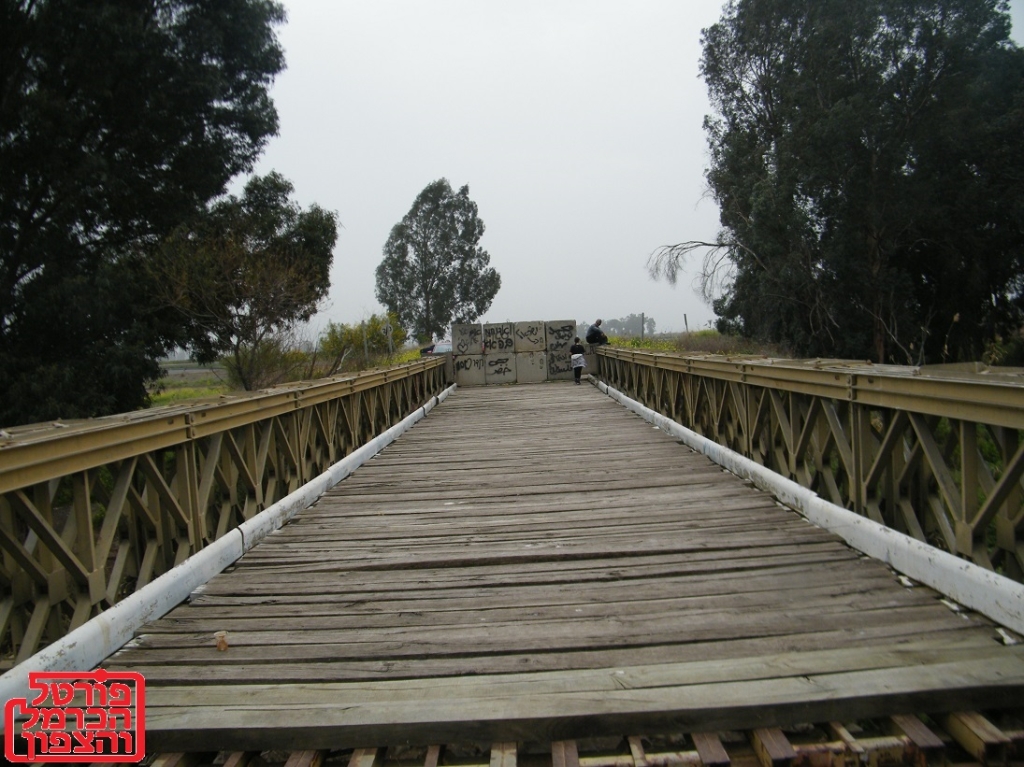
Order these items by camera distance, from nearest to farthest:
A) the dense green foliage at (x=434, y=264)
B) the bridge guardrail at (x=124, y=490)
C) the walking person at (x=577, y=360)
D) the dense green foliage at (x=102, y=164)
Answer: the bridge guardrail at (x=124, y=490)
the dense green foliage at (x=102, y=164)
the walking person at (x=577, y=360)
the dense green foliage at (x=434, y=264)

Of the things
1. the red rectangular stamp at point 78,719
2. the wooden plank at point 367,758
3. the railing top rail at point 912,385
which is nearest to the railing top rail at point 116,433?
the red rectangular stamp at point 78,719

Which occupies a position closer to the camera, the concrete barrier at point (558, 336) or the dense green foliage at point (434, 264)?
the concrete barrier at point (558, 336)

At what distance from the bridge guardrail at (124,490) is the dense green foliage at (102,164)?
43.1ft

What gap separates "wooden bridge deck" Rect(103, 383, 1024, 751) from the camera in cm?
252

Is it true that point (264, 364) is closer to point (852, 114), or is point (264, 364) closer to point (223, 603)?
point (223, 603)

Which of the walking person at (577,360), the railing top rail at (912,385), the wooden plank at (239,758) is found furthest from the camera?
the walking person at (577,360)

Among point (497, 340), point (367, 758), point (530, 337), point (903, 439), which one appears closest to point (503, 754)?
point (367, 758)

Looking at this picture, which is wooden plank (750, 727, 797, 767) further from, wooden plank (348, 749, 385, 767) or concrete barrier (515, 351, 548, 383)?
concrete barrier (515, 351, 548, 383)

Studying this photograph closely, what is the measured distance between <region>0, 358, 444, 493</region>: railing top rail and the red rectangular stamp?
2.71ft

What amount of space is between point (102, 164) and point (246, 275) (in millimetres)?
4313

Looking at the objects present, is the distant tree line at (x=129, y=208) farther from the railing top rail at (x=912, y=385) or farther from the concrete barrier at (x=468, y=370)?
the railing top rail at (x=912, y=385)

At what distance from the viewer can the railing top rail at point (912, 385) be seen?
2996 millimetres

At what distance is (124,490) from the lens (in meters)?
3.63

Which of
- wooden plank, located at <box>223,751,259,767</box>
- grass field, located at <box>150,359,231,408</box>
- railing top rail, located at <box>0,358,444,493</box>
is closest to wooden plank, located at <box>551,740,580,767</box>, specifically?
wooden plank, located at <box>223,751,259,767</box>
